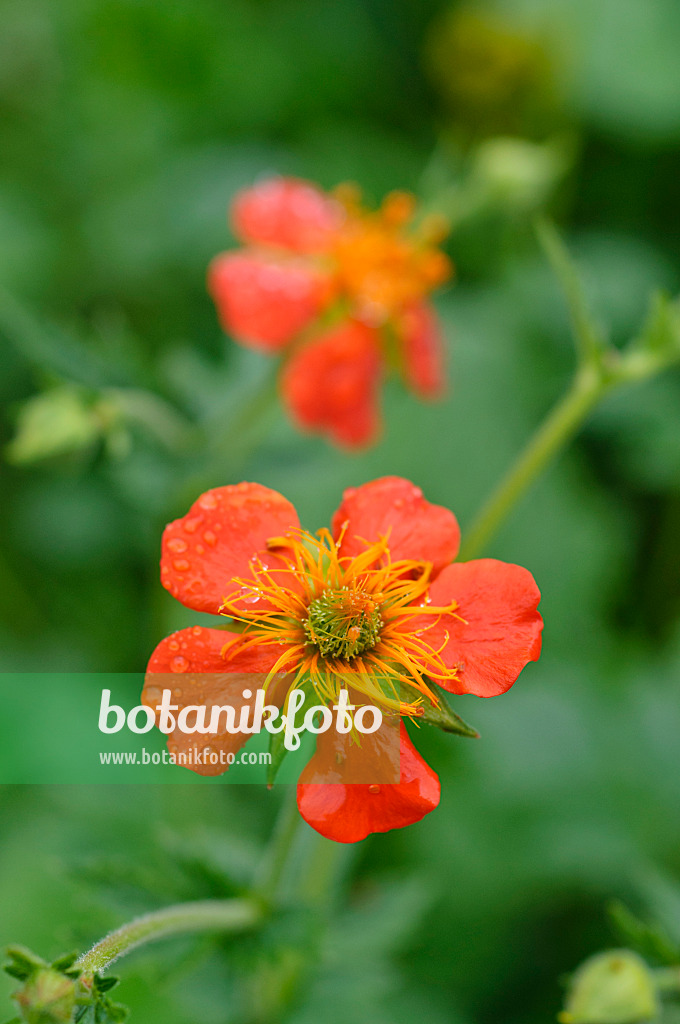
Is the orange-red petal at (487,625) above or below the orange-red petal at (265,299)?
below

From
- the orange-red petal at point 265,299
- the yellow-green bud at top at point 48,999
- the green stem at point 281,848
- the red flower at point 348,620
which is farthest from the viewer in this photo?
the orange-red petal at point 265,299

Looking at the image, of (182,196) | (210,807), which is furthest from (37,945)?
(182,196)

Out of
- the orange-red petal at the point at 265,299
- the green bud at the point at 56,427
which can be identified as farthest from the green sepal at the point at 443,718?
the orange-red petal at the point at 265,299

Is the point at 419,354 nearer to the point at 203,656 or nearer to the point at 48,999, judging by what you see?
the point at 203,656

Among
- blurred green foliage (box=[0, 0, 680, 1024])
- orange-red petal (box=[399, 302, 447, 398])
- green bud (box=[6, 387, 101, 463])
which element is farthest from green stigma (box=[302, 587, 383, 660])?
orange-red petal (box=[399, 302, 447, 398])

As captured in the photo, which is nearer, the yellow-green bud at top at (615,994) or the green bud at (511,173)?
the yellow-green bud at top at (615,994)

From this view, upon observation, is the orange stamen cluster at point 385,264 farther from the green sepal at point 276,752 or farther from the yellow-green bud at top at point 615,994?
the yellow-green bud at top at point 615,994
